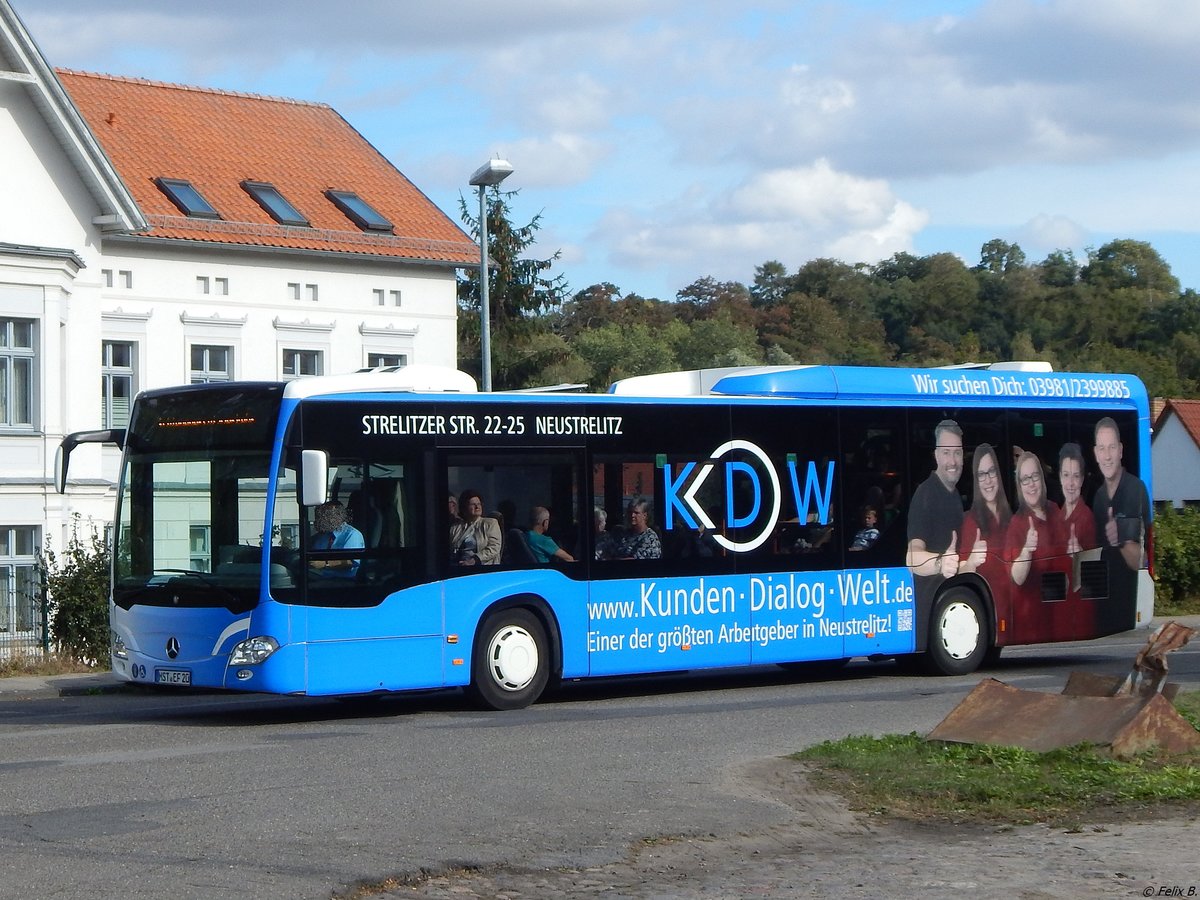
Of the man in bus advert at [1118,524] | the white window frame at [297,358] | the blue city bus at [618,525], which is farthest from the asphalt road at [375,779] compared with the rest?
the white window frame at [297,358]

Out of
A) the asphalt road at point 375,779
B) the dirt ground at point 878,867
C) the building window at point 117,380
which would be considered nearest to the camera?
the dirt ground at point 878,867

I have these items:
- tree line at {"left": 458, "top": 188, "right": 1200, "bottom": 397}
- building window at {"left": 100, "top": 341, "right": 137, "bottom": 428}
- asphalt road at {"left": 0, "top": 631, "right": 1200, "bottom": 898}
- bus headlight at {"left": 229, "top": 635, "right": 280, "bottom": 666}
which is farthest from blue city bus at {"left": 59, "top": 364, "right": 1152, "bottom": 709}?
tree line at {"left": 458, "top": 188, "right": 1200, "bottom": 397}

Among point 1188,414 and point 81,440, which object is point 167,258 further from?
point 1188,414

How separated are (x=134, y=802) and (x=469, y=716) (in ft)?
17.4

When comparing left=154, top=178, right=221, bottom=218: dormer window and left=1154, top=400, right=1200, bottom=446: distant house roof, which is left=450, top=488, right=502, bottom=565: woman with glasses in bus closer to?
left=154, top=178, right=221, bottom=218: dormer window

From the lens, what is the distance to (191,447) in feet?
49.1

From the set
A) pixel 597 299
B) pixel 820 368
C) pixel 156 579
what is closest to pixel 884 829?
pixel 156 579

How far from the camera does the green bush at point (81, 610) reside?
22281 millimetres

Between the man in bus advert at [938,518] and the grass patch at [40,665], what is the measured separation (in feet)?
33.0

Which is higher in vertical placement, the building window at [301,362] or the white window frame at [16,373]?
the building window at [301,362]

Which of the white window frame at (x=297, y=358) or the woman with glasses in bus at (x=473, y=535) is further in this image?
the white window frame at (x=297, y=358)

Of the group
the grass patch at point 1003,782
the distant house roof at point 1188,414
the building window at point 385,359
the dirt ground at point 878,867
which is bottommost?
the dirt ground at point 878,867

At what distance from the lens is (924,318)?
4540 inches

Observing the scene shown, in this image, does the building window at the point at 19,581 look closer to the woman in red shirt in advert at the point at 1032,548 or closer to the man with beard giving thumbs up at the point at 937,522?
the man with beard giving thumbs up at the point at 937,522
